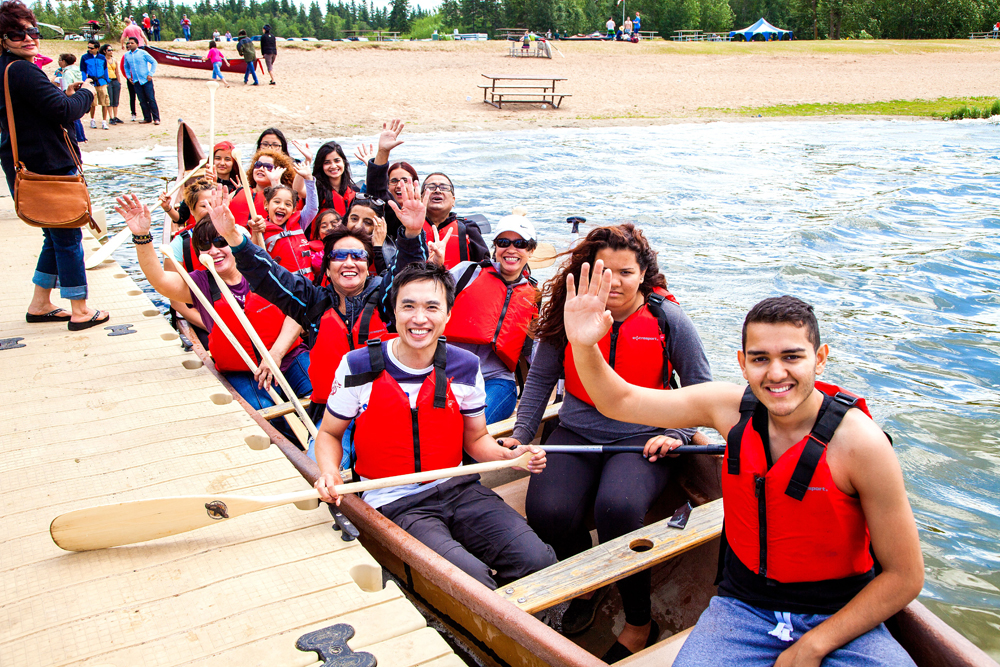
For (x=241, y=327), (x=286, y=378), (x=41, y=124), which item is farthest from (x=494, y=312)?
(x=41, y=124)

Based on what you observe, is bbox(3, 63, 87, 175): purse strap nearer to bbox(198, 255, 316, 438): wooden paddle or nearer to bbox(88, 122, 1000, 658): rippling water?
bbox(198, 255, 316, 438): wooden paddle

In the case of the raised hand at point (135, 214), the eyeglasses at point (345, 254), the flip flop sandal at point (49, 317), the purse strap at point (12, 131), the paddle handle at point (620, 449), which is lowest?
the flip flop sandal at point (49, 317)

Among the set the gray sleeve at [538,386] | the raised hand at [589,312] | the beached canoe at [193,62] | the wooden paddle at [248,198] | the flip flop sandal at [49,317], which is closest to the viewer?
the raised hand at [589,312]

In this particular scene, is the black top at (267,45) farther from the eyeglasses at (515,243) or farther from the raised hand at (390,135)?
the eyeglasses at (515,243)

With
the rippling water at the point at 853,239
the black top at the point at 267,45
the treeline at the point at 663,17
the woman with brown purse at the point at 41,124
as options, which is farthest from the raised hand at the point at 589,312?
the treeline at the point at 663,17

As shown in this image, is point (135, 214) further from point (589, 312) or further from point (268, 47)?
point (268, 47)

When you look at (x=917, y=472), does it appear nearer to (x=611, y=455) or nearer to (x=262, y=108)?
(x=611, y=455)

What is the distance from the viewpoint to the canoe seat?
2387mm

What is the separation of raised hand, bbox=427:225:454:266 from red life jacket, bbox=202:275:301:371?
84cm

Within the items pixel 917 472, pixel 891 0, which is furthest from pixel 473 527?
pixel 891 0

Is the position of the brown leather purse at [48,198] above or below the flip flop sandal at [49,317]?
above

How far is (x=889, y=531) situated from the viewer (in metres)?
1.75

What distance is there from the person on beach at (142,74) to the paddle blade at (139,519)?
14862mm

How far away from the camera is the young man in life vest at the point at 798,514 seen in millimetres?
1770
